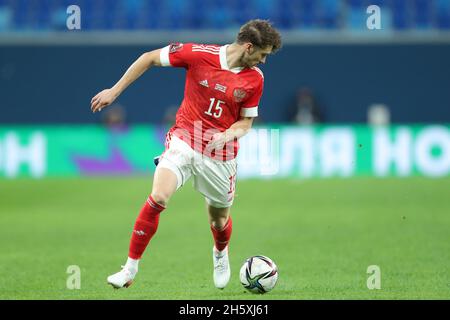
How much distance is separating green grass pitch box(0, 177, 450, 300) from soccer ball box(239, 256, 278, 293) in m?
0.08

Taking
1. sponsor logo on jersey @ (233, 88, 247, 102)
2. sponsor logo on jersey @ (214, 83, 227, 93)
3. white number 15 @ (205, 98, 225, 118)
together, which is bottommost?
white number 15 @ (205, 98, 225, 118)

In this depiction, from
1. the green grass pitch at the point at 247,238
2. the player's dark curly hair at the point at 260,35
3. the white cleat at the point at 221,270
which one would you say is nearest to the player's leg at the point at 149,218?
the green grass pitch at the point at 247,238

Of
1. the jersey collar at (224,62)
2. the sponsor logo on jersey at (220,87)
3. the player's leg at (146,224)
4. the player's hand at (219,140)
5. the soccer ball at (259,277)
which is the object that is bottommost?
the soccer ball at (259,277)

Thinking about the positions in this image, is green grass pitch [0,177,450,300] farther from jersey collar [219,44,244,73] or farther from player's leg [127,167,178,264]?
jersey collar [219,44,244,73]

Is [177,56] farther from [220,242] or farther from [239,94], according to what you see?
[220,242]

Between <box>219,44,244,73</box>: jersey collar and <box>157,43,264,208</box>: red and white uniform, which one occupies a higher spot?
<box>219,44,244,73</box>: jersey collar

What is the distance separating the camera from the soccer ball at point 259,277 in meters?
7.71

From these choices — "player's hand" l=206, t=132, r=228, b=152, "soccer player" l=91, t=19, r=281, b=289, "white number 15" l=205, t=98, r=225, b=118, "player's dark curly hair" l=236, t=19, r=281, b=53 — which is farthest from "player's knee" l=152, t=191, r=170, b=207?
"player's dark curly hair" l=236, t=19, r=281, b=53

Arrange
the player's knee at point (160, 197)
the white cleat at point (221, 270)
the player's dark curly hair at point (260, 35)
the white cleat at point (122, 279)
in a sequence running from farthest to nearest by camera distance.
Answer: the white cleat at point (221, 270) → the player's dark curly hair at point (260, 35) → the player's knee at point (160, 197) → the white cleat at point (122, 279)

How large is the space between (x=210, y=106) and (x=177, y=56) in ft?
1.69

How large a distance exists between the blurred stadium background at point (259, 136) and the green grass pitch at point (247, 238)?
0.06 meters

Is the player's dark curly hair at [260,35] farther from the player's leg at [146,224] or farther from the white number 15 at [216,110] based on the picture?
the player's leg at [146,224]

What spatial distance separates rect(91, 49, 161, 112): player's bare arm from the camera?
24.4 feet

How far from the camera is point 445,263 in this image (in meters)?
9.34
